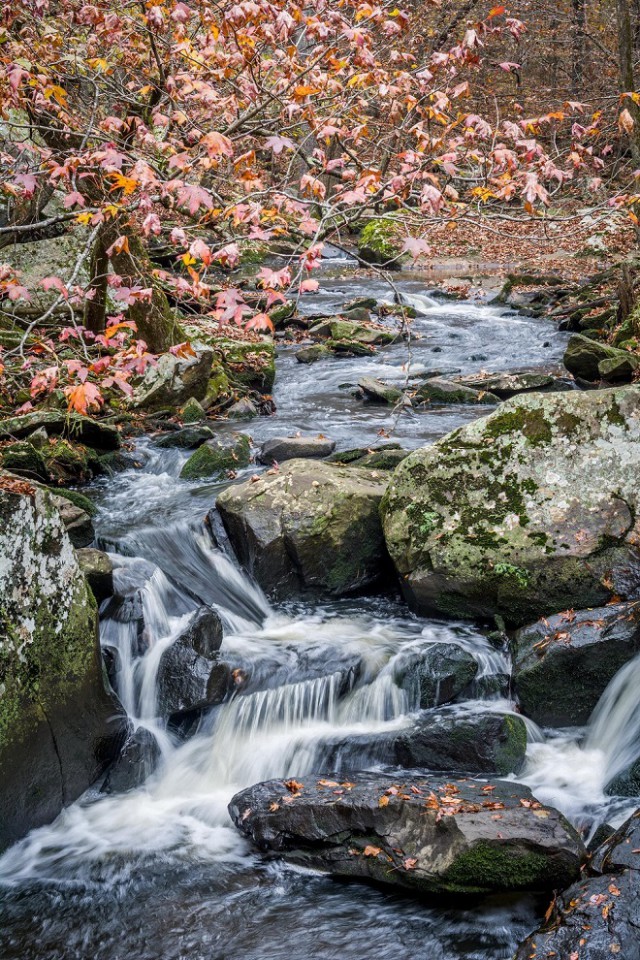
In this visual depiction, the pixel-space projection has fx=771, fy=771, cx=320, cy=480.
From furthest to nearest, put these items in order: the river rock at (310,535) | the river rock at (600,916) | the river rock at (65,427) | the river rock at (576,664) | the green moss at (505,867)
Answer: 1. the river rock at (65,427)
2. the river rock at (310,535)
3. the river rock at (576,664)
4. the green moss at (505,867)
5. the river rock at (600,916)

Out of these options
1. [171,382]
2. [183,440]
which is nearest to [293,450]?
[183,440]

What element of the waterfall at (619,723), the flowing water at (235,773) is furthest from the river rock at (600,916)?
the waterfall at (619,723)

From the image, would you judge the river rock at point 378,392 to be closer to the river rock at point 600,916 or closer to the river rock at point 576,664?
the river rock at point 576,664

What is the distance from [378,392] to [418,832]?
7.57m

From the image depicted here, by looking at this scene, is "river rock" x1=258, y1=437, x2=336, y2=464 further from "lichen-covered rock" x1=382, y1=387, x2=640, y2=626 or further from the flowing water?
"lichen-covered rock" x1=382, y1=387, x2=640, y2=626

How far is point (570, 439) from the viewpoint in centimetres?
582

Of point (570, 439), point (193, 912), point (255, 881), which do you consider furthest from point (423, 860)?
point (570, 439)

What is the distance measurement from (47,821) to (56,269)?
35.0 ft

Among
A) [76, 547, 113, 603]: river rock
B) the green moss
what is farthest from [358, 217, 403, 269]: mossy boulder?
the green moss

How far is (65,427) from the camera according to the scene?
8.53 m

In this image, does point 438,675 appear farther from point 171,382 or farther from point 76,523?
point 171,382

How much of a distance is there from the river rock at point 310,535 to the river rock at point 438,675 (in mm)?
1226

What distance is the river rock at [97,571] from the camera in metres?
5.81

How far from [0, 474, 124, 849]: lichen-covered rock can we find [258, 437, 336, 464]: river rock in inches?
150
